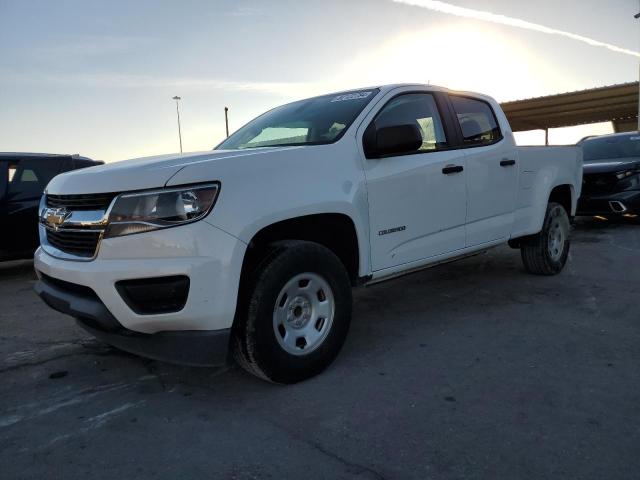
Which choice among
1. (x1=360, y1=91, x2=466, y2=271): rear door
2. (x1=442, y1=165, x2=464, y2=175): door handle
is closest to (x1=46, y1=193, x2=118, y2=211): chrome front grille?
(x1=360, y1=91, x2=466, y2=271): rear door

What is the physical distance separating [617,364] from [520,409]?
102cm

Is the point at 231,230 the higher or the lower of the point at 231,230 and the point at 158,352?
the higher

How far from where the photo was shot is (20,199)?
22.4ft

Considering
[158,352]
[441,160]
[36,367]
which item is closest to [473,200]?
[441,160]

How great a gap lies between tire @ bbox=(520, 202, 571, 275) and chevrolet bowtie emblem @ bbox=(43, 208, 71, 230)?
14.7 feet

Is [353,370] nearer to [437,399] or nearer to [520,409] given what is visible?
[437,399]

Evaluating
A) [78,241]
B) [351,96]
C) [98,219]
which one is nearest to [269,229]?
[98,219]

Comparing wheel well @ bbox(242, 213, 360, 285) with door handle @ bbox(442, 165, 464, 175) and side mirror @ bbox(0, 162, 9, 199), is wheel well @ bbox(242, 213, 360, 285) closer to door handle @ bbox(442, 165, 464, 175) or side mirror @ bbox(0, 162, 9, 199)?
door handle @ bbox(442, 165, 464, 175)

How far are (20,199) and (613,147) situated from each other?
1024 centimetres

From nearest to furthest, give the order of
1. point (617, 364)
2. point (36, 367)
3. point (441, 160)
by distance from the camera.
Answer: point (617, 364)
point (36, 367)
point (441, 160)

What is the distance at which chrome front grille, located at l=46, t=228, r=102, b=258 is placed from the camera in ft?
9.23

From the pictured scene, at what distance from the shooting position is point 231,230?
2.73 m

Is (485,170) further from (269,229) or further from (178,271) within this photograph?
(178,271)

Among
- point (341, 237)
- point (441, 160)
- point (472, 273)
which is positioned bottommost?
point (472, 273)
